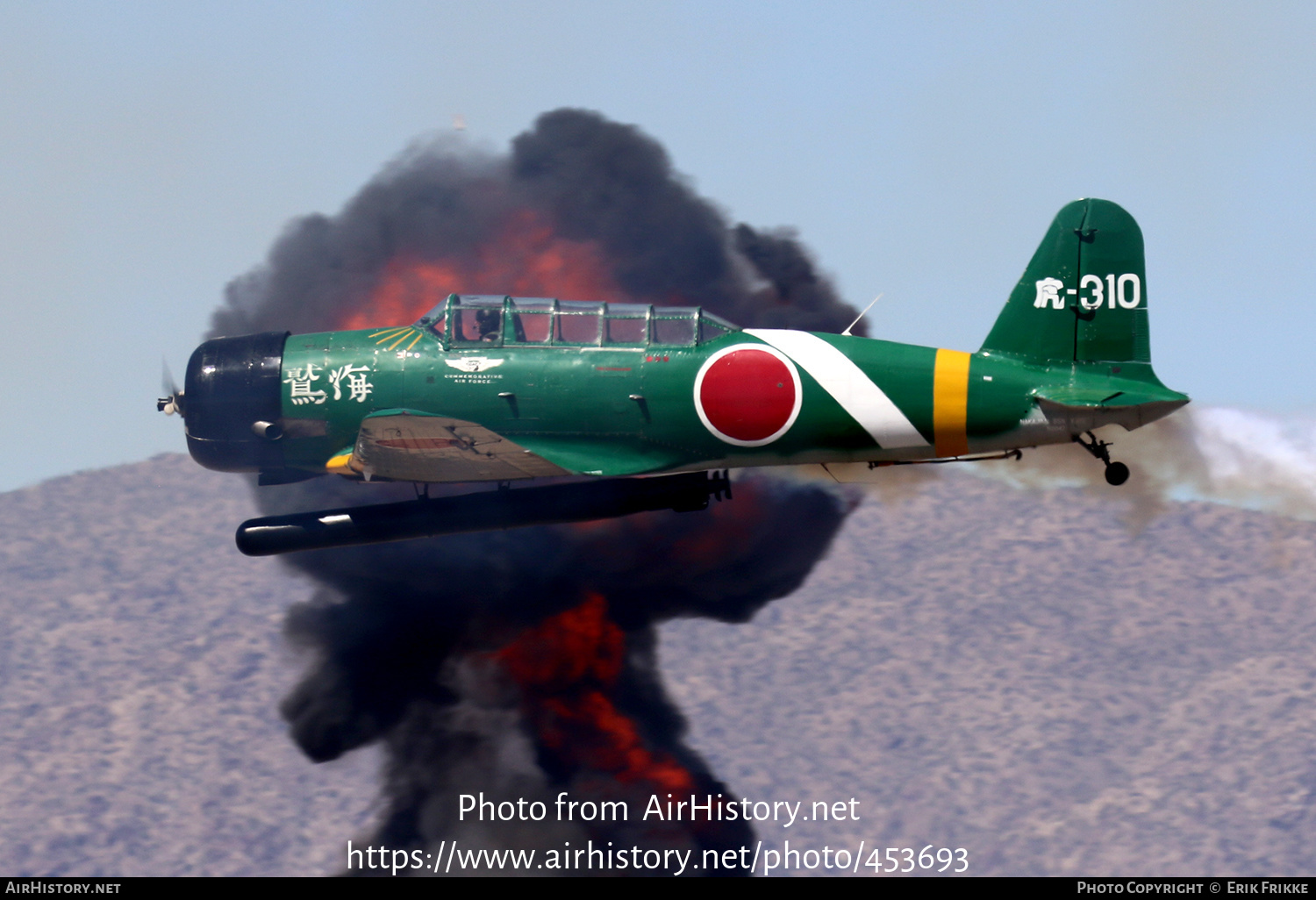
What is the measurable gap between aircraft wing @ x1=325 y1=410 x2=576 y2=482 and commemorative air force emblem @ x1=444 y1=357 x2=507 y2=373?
117cm

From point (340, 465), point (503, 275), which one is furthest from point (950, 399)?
point (503, 275)

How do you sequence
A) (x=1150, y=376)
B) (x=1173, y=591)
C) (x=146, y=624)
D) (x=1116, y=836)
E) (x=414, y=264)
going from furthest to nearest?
1. (x=1173, y=591)
2. (x=146, y=624)
3. (x=1116, y=836)
4. (x=414, y=264)
5. (x=1150, y=376)

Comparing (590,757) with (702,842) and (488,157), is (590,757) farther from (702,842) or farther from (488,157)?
(488,157)

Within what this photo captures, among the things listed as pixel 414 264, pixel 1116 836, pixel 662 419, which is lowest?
pixel 1116 836

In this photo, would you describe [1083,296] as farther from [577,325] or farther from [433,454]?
[433,454]

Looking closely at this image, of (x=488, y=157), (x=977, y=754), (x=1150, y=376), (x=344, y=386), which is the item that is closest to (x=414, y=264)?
(x=488, y=157)

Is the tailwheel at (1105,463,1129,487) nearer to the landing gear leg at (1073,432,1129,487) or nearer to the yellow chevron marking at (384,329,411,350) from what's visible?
the landing gear leg at (1073,432,1129,487)

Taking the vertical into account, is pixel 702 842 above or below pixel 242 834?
above

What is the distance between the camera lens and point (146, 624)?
78125 mm

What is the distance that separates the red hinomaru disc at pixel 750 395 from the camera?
2853 cm

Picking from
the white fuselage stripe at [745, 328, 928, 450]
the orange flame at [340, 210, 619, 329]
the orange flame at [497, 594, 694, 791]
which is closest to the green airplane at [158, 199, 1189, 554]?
the white fuselage stripe at [745, 328, 928, 450]

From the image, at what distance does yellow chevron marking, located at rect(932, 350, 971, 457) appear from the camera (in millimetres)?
28109

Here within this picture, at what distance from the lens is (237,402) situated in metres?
29.8

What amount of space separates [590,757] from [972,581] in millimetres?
48878
